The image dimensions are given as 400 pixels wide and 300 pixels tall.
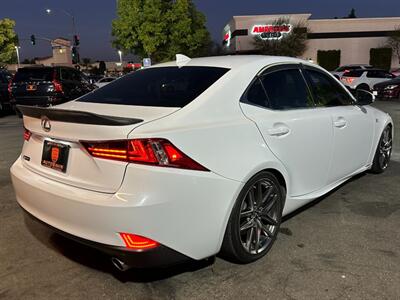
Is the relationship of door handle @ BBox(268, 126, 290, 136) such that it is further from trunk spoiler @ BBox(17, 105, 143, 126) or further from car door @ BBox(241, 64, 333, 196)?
trunk spoiler @ BBox(17, 105, 143, 126)

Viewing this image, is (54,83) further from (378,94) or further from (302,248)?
(378,94)

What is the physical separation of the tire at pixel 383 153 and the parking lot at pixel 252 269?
4.61ft

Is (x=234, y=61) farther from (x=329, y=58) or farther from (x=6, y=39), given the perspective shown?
(x=6, y=39)

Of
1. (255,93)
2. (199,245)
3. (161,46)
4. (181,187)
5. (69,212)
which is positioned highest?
(161,46)

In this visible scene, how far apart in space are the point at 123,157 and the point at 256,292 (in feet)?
4.26

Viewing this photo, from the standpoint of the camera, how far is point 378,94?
19062mm

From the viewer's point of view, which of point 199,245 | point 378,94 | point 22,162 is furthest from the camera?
point 378,94

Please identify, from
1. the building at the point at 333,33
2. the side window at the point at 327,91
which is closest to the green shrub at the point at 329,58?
the building at the point at 333,33

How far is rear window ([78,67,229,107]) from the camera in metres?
3.25

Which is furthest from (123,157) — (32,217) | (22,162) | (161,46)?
(161,46)

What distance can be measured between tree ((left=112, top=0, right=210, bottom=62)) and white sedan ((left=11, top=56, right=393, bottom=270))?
37492 millimetres

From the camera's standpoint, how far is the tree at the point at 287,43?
47.5m

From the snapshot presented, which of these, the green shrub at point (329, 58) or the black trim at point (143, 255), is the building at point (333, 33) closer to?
the green shrub at point (329, 58)

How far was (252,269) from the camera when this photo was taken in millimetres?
3264
